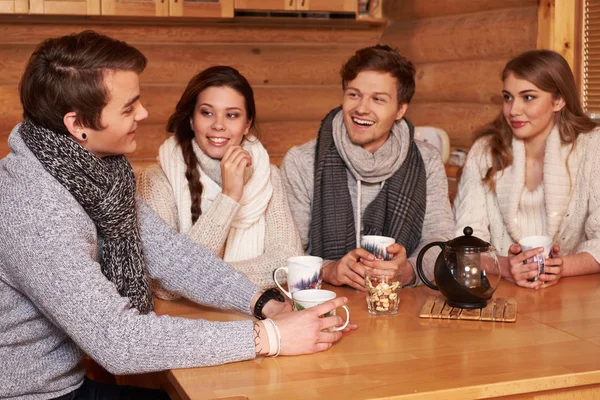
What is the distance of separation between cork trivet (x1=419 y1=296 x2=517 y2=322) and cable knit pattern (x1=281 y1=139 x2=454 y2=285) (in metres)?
0.60

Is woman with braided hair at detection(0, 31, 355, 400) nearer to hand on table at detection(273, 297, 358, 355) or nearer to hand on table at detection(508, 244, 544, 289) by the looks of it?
hand on table at detection(273, 297, 358, 355)

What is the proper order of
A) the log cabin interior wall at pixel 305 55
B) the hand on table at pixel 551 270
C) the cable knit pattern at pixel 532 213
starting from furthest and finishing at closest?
the log cabin interior wall at pixel 305 55 < the cable knit pattern at pixel 532 213 < the hand on table at pixel 551 270

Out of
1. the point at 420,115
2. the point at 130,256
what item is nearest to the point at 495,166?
the point at 130,256

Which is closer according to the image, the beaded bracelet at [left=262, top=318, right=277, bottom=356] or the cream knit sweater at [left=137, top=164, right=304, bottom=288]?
the beaded bracelet at [left=262, top=318, right=277, bottom=356]

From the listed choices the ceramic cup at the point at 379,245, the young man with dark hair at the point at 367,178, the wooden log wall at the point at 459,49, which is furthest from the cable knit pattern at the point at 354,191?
the wooden log wall at the point at 459,49

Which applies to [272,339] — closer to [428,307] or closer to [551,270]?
[428,307]

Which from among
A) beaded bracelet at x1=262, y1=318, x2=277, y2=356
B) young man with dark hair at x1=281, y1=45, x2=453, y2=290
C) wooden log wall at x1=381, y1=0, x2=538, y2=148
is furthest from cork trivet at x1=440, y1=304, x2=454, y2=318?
wooden log wall at x1=381, y1=0, x2=538, y2=148

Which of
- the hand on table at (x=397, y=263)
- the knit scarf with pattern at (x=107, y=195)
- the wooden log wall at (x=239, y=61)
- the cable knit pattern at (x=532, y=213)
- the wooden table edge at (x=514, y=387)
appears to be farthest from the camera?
the wooden log wall at (x=239, y=61)

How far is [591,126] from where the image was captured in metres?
2.83

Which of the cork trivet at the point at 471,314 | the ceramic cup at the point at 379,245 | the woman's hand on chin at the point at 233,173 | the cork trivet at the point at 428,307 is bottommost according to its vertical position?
the cork trivet at the point at 428,307

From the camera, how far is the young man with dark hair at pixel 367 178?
2.67 meters

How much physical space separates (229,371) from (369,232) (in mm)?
1148

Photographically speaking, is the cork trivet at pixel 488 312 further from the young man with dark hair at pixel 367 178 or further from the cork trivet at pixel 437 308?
the young man with dark hair at pixel 367 178

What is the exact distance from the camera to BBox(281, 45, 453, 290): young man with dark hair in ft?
8.77
